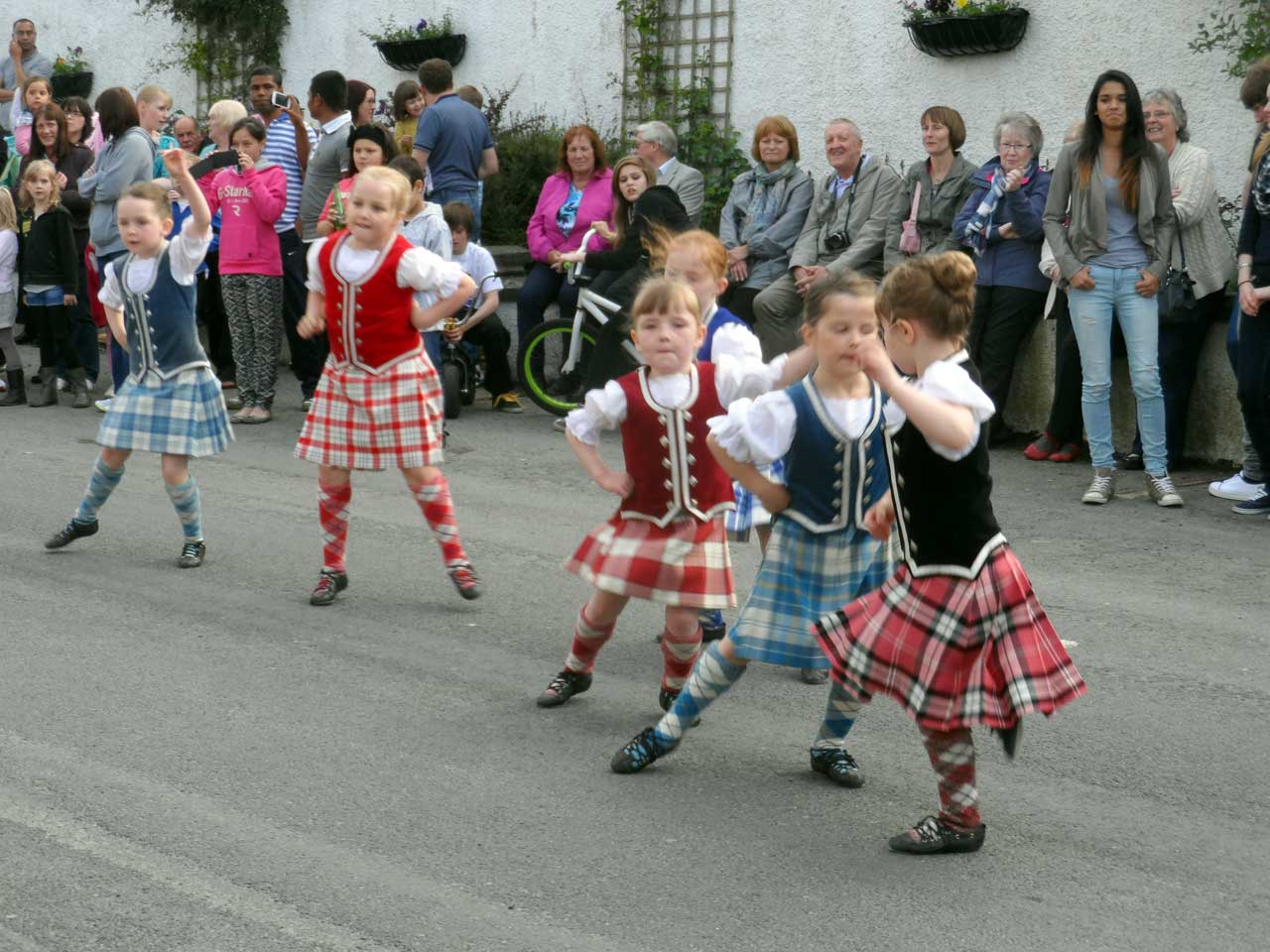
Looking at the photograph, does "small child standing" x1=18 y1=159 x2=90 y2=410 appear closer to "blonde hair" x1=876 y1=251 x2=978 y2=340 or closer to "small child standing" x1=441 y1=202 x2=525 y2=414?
"small child standing" x1=441 y1=202 x2=525 y2=414

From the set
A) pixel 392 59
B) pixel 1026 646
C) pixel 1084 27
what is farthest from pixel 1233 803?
pixel 392 59

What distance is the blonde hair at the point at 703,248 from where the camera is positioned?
5.55m

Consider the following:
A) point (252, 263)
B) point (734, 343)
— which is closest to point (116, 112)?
point (252, 263)

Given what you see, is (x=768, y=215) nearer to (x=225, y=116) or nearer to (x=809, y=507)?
(x=225, y=116)

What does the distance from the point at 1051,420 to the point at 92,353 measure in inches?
276

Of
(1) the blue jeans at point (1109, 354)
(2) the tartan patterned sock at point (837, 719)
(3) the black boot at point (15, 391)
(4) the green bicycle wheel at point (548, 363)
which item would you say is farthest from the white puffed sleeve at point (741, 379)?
(3) the black boot at point (15, 391)

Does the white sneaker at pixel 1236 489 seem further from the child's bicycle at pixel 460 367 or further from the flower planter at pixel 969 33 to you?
the child's bicycle at pixel 460 367

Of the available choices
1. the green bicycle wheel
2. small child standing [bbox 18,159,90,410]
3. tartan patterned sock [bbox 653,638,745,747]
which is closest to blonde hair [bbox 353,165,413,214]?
tartan patterned sock [bbox 653,638,745,747]

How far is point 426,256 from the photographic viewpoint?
21.4 ft

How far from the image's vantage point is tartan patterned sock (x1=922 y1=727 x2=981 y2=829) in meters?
4.18

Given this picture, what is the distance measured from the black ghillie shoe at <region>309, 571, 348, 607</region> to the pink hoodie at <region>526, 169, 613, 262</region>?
543 cm

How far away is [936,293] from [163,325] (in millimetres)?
4318

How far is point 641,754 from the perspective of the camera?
4750 millimetres

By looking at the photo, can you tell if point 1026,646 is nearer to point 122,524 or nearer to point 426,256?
point 426,256
